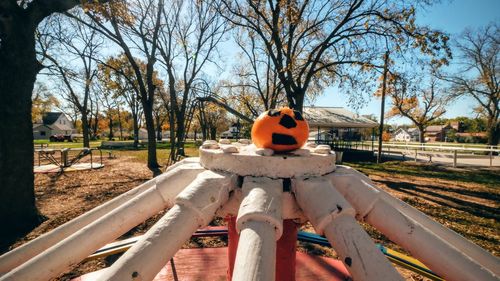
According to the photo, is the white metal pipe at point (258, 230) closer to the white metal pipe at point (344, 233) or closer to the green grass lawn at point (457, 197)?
the white metal pipe at point (344, 233)

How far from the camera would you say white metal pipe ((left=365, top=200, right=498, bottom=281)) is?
1.40 meters

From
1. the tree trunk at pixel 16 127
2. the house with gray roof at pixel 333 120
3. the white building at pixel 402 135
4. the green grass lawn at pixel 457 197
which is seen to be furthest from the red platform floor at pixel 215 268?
the white building at pixel 402 135

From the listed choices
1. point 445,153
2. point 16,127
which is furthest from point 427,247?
point 445,153

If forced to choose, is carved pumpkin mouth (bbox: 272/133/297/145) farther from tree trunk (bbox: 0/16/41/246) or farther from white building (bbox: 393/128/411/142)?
white building (bbox: 393/128/411/142)

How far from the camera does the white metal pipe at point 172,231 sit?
1.25m

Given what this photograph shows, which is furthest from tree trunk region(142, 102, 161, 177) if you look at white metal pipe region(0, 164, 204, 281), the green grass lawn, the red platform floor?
white metal pipe region(0, 164, 204, 281)

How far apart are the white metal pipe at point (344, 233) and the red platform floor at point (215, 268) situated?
2.62m

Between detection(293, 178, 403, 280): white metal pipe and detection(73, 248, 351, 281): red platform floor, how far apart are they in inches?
103

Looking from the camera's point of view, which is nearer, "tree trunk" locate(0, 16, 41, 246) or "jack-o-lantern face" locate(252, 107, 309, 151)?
"jack-o-lantern face" locate(252, 107, 309, 151)

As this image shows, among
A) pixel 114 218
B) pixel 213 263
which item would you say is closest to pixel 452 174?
pixel 213 263

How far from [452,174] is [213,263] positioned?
1551 cm

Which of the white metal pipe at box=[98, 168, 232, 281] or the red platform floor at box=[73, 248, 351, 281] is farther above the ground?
the white metal pipe at box=[98, 168, 232, 281]

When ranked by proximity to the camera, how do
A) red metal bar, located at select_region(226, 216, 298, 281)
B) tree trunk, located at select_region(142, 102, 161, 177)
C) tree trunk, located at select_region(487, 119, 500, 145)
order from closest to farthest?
red metal bar, located at select_region(226, 216, 298, 281) < tree trunk, located at select_region(142, 102, 161, 177) < tree trunk, located at select_region(487, 119, 500, 145)

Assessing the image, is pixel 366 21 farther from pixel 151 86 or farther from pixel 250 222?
pixel 250 222
